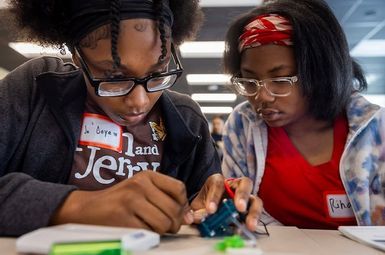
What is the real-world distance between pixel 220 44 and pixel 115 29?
300cm

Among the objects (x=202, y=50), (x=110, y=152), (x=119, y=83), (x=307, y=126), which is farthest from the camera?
(x=202, y=50)

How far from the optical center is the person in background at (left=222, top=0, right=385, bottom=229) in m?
1.08

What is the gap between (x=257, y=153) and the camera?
1.20m

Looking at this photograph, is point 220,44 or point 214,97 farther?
point 214,97

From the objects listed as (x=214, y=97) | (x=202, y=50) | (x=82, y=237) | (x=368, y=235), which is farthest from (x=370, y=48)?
(x=82, y=237)

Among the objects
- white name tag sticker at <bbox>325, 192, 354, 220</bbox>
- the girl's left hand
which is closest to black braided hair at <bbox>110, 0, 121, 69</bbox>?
the girl's left hand

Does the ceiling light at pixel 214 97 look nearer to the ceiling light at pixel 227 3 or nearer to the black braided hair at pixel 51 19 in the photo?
the ceiling light at pixel 227 3

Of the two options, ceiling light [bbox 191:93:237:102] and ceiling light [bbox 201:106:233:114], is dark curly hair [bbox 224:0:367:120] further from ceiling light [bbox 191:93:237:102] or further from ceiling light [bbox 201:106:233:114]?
ceiling light [bbox 201:106:233:114]

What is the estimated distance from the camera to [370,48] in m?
4.99

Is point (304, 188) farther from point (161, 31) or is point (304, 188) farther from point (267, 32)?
point (161, 31)

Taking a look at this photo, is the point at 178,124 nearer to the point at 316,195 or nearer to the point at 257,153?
the point at 257,153

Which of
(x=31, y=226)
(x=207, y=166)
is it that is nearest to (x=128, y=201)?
(x=31, y=226)

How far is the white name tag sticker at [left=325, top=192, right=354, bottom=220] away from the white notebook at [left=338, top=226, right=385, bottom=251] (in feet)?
0.90

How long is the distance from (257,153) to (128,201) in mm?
682
